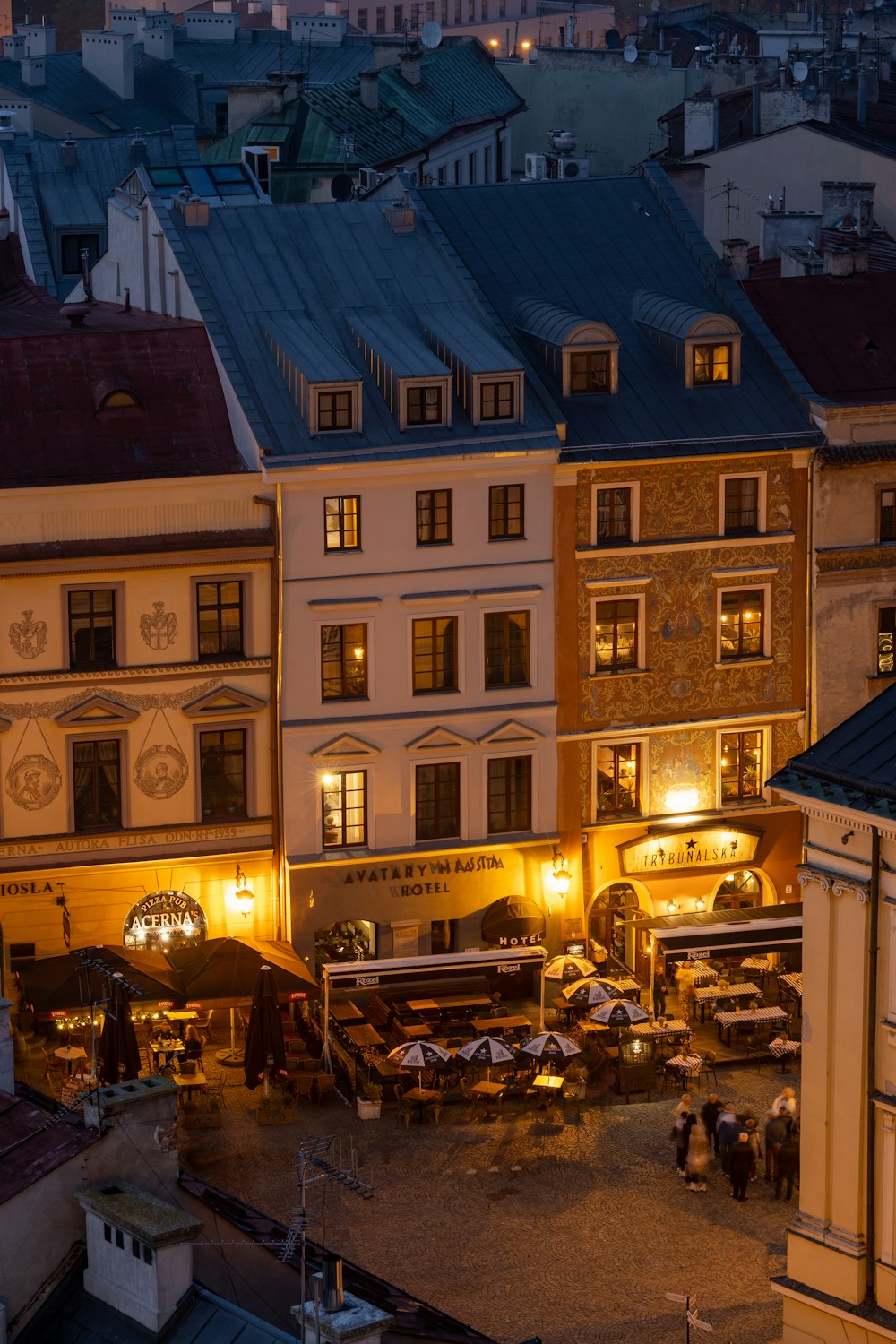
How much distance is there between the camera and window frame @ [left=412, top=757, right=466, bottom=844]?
236 ft

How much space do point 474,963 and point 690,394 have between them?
16638 millimetres

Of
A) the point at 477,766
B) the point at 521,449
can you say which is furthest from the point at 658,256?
the point at 477,766

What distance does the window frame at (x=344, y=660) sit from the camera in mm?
70875

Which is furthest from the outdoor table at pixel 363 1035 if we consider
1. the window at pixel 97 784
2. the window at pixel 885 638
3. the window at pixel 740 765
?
the window at pixel 885 638

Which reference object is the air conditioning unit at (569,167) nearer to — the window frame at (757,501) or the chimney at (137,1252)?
the window frame at (757,501)

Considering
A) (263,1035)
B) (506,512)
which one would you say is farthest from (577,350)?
(263,1035)

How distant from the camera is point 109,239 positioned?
275 ft

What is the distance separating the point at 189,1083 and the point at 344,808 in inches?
359

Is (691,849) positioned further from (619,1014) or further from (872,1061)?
(872,1061)

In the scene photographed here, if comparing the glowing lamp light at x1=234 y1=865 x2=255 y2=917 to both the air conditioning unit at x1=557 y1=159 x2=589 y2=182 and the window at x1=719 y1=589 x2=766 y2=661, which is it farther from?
the air conditioning unit at x1=557 y1=159 x2=589 y2=182

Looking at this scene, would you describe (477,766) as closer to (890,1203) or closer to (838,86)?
(890,1203)

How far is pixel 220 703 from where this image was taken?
230 feet

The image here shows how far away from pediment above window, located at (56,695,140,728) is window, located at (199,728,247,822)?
212cm

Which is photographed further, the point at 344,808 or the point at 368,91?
the point at 368,91
